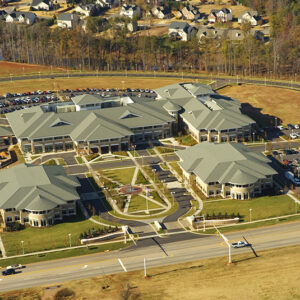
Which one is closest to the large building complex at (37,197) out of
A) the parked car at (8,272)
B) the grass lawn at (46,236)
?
the grass lawn at (46,236)

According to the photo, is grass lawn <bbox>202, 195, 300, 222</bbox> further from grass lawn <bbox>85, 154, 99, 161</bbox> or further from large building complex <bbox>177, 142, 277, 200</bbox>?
grass lawn <bbox>85, 154, 99, 161</bbox>

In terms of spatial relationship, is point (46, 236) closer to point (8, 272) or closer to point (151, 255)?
point (8, 272)

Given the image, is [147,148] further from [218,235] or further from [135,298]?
[135,298]

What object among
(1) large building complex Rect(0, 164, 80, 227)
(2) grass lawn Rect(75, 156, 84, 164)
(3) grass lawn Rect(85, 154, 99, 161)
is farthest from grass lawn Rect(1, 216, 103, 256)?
(3) grass lawn Rect(85, 154, 99, 161)

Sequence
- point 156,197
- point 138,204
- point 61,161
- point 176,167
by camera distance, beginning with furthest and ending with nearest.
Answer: point 61,161, point 176,167, point 156,197, point 138,204

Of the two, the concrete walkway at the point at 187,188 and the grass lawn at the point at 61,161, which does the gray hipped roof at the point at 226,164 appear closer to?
the concrete walkway at the point at 187,188

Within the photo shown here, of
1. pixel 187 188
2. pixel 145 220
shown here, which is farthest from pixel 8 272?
pixel 187 188
